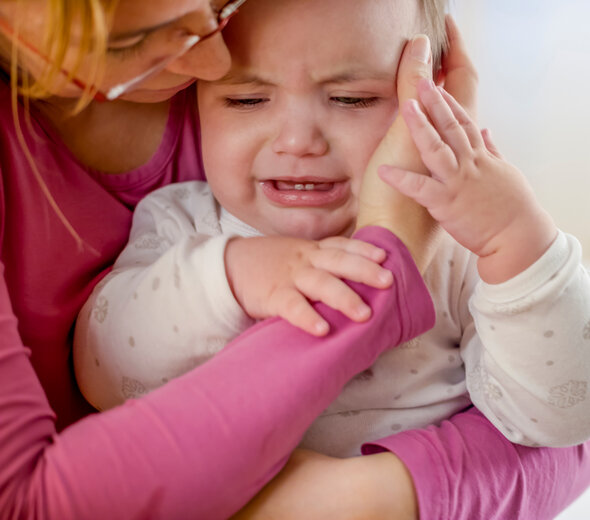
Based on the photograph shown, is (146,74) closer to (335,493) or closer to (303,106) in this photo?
(303,106)

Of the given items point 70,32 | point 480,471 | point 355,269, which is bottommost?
point 480,471

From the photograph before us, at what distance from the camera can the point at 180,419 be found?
60 centimetres

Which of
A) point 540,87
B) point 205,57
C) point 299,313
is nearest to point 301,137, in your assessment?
point 205,57

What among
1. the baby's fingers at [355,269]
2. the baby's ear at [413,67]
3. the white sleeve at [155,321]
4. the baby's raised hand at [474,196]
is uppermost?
the baby's ear at [413,67]

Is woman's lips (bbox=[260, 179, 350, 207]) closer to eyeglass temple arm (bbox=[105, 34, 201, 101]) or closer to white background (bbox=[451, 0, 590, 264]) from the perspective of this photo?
eyeglass temple arm (bbox=[105, 34, 201, 101])

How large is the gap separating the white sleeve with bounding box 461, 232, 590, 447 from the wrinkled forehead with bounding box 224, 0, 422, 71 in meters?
0.31

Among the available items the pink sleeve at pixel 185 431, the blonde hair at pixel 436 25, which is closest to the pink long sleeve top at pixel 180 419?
the pink sleeve at pixel 185 431

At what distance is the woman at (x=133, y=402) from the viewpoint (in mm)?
579

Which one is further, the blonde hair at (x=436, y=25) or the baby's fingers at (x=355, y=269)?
the blonde hair at (x=436, y=25)

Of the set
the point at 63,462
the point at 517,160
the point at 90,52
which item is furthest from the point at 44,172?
the point at 517,160

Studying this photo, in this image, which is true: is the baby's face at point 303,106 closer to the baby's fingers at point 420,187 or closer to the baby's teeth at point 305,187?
the baby's teeth at point 305,187

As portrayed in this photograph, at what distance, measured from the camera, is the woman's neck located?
94 centimetres

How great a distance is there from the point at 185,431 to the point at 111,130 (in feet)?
1.77

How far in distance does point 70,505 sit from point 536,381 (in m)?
0.48
